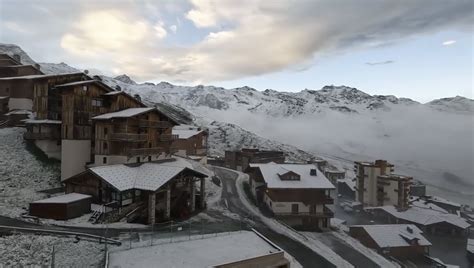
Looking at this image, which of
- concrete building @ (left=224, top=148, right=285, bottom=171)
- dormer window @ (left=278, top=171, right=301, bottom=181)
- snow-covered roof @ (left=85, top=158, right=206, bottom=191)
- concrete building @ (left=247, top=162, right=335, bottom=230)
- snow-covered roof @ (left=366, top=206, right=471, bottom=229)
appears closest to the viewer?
snow-covered roof @ (left=85, top=158, right=206, bottom=191)

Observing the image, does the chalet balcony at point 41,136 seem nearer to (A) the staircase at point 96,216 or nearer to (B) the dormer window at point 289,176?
(A) the staircase at point 96,216

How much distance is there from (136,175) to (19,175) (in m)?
15.8

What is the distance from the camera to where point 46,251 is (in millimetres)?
25828

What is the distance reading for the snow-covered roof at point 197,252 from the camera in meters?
Result: 24.1

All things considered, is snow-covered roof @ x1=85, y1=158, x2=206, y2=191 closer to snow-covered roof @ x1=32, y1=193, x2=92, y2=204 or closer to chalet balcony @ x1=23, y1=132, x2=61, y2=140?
snow-covered roof @ x1=32, y1=193, x2=92, y2=204

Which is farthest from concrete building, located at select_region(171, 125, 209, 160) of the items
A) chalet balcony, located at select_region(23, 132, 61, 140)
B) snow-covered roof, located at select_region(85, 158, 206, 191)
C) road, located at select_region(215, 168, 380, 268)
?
snow-covered roof, located at select_region(85, 158, 206, 191)

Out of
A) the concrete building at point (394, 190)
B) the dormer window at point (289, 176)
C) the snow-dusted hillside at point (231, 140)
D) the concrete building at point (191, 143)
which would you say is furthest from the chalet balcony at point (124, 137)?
the snow-dusted hillside at point (231, 140)

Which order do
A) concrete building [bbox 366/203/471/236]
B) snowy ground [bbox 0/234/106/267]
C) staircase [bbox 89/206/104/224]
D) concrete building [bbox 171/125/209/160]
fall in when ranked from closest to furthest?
1. snowy ground [bbox 0/234/106/267]
2. staircase [bbox 89/206/104/224]
3. concrete building [bbox 366/203/471/236]
4. concrete building [bbox 171/125/209/160]

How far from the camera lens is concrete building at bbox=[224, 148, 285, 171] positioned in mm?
91562

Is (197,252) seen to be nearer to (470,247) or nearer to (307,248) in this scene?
(307,248)

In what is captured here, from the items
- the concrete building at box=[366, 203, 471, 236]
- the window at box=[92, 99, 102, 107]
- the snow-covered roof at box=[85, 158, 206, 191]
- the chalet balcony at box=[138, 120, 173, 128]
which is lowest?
the concrete building at box=[366, 203, 471, 236]

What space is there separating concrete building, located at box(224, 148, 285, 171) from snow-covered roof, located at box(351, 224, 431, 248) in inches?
1455

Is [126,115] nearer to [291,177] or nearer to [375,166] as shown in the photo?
[291,177]

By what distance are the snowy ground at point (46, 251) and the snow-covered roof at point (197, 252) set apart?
2277mm
